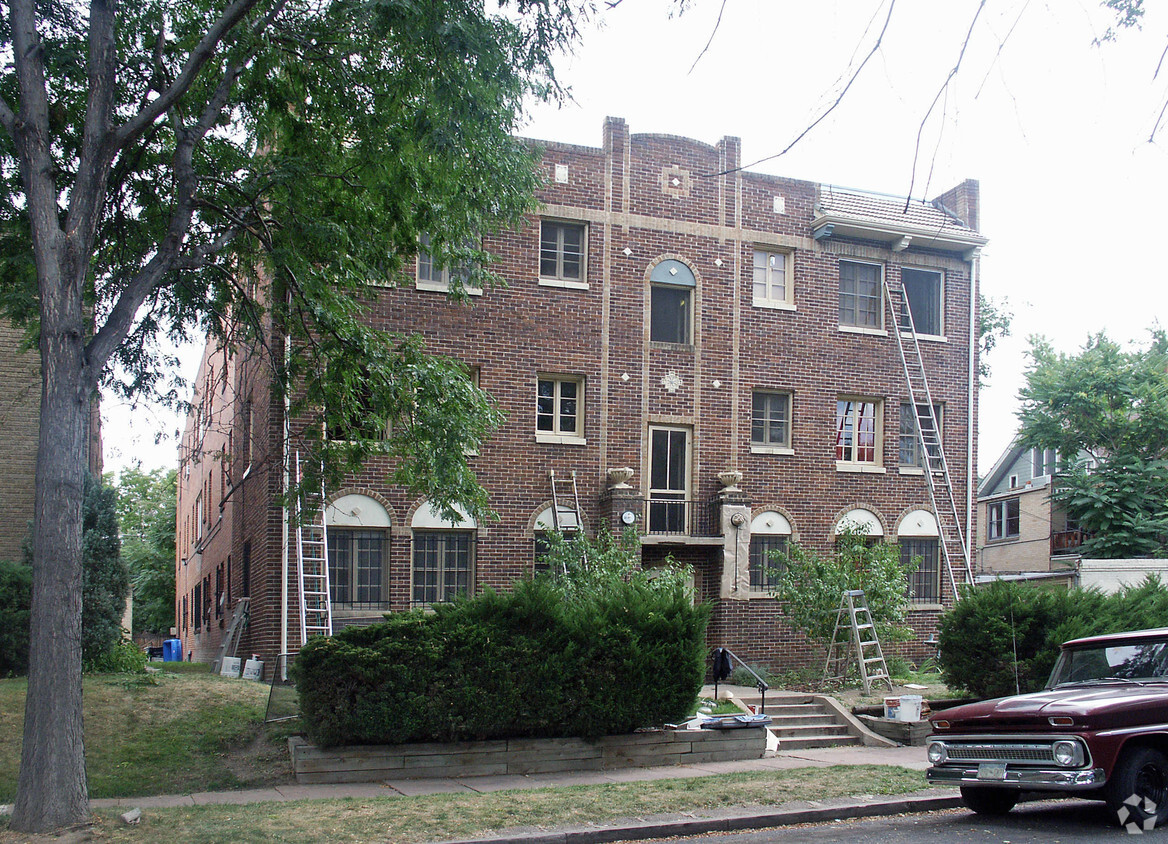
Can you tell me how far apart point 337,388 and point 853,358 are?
44.0 ft

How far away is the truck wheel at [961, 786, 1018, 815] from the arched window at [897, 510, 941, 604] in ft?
44.4

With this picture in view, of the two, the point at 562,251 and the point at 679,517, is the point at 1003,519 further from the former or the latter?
the point at 562,251

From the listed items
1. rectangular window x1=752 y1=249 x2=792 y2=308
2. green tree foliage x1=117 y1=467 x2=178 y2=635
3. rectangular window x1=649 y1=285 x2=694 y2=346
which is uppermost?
rectangular window x1=752 y1=249 x2=792 y2=308

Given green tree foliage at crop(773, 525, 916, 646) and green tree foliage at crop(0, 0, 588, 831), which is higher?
green tree foliage at crop(0, 0, 588, 831)

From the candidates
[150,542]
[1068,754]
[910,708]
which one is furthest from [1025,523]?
[150,542]

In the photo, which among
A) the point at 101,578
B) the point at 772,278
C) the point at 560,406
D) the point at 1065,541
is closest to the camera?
the point at 101,578

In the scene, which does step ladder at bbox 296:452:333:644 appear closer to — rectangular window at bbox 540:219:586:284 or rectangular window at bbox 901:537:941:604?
rectangular window at bbox 540:219:586:284

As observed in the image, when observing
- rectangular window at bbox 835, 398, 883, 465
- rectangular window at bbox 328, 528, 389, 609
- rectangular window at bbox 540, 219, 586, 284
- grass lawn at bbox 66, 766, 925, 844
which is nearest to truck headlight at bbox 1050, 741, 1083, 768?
grass lawn at bbox 66, 766, 925, 844

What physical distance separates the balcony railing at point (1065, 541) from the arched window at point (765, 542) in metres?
17.7

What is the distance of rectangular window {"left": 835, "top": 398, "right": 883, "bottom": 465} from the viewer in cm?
2373

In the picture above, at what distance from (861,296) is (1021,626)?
974 cm

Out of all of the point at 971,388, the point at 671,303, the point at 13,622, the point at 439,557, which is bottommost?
the point at 13,622

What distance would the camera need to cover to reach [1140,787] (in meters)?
9.24

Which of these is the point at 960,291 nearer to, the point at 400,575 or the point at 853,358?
the point at 853,358
